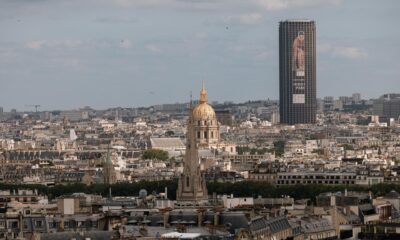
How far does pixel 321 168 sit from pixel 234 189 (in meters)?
19.3

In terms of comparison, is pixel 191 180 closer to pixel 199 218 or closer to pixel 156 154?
pixel 199 218

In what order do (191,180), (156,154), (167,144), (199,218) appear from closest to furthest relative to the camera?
(199,218) → (191,180) → (156,154) → (167,144)

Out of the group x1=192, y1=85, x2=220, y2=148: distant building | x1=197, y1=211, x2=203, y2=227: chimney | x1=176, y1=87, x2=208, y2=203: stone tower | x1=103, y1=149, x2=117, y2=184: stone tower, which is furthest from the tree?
x1=197, y1=211, x2=203, y2=227: chimney

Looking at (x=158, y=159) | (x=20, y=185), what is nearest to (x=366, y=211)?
(x=20, y=185)

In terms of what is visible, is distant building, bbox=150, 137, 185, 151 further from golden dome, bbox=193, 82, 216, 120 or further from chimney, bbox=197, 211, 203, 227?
chimney, bbox=197, 211, 203, 227

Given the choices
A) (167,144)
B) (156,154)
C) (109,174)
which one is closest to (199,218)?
(109,174)

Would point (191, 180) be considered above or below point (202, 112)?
below

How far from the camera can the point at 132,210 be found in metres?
67.1

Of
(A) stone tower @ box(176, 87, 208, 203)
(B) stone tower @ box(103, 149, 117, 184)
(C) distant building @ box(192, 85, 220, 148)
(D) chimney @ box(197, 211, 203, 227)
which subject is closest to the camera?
(D) chimney @ box(197, 211, 203, 227)

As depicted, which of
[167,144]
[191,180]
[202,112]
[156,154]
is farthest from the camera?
[167,144]

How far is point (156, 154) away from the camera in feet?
554

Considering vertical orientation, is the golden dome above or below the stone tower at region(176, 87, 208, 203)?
above

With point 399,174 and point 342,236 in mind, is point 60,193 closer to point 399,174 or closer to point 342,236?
point 399,174

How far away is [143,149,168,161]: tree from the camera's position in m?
166
